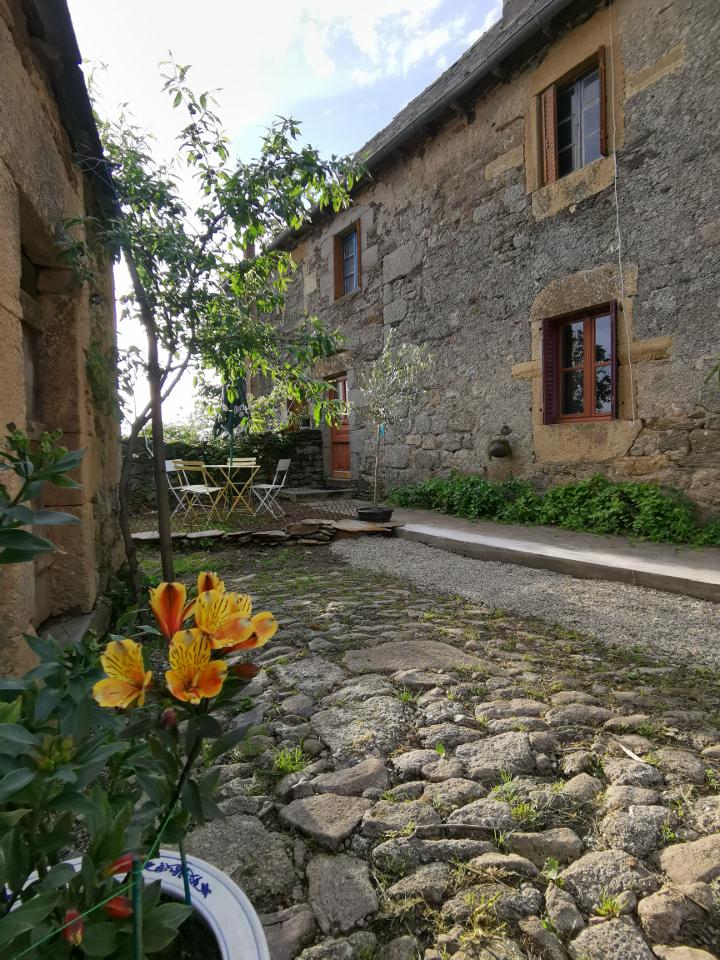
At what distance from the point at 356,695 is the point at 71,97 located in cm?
276

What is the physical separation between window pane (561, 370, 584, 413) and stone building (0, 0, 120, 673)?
476cm

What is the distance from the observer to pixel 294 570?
4.65 metres

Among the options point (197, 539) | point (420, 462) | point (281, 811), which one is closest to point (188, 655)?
point (281, 811)

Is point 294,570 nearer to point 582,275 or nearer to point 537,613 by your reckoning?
point 537,613

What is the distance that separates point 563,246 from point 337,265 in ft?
16.5

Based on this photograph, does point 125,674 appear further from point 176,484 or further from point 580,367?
point 176,484

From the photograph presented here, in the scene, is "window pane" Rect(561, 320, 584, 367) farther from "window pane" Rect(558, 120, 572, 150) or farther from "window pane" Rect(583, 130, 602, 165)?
"window pane" Rect(558, 120, 572, 150)

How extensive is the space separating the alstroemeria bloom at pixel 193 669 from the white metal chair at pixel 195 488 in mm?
6698

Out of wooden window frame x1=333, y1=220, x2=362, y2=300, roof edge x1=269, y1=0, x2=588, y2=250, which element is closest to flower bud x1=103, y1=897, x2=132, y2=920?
roof edge x1=269, y1=0, x2=588, y2=250

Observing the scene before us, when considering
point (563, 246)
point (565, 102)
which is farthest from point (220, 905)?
point (565, 102)

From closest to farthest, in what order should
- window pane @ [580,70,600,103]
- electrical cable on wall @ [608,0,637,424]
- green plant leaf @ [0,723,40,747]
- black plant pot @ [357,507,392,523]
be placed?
green plant leaf @ [0,723,40,747], electrical cable on wall @ [608,0,637,424], window pane @ [580,70,600,103], black plant pot @ [357,507,392,523]

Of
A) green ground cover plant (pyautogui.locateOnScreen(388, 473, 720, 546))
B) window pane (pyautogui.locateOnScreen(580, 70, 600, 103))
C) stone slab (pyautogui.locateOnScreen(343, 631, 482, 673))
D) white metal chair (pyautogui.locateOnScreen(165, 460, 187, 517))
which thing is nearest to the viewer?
stone slab (pyautogui.locateOnScreen(343, 631, 482, 673))

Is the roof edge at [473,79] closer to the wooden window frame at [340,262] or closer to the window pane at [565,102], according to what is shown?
the window pane at [565,102]

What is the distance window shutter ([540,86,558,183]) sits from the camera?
5.91m
